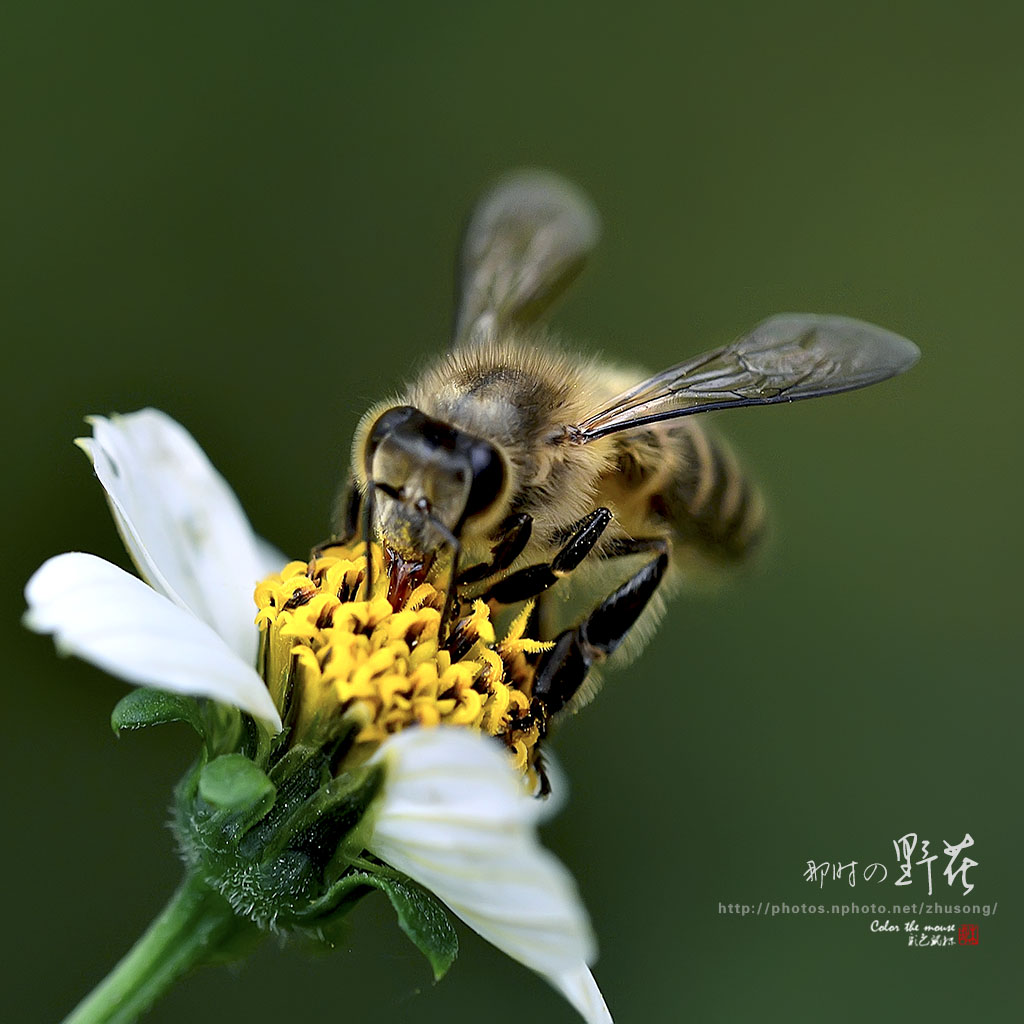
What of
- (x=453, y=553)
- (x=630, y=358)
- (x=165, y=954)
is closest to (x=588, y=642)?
(x=453, y=553)

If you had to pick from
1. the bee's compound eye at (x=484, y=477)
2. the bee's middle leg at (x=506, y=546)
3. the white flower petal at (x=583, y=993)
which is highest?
the bee's compound eye at (x=484, y=477)

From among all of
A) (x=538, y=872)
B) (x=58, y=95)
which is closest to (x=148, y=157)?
(x=58, y=95)

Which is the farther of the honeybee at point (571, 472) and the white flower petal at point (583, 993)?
the honeybee at point (571, 472)

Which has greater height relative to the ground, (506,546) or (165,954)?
(506,546)

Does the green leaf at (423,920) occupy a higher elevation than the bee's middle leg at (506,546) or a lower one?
lower

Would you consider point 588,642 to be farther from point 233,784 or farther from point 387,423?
point 233,784

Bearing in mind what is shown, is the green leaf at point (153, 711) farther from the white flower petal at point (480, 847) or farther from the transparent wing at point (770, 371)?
the transparent wing at point (770, 371)

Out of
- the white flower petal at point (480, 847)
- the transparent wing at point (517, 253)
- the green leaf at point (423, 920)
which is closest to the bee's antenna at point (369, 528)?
the white flower petal at point (480, 847)

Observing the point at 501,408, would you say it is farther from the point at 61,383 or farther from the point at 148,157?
the point at 148,157
